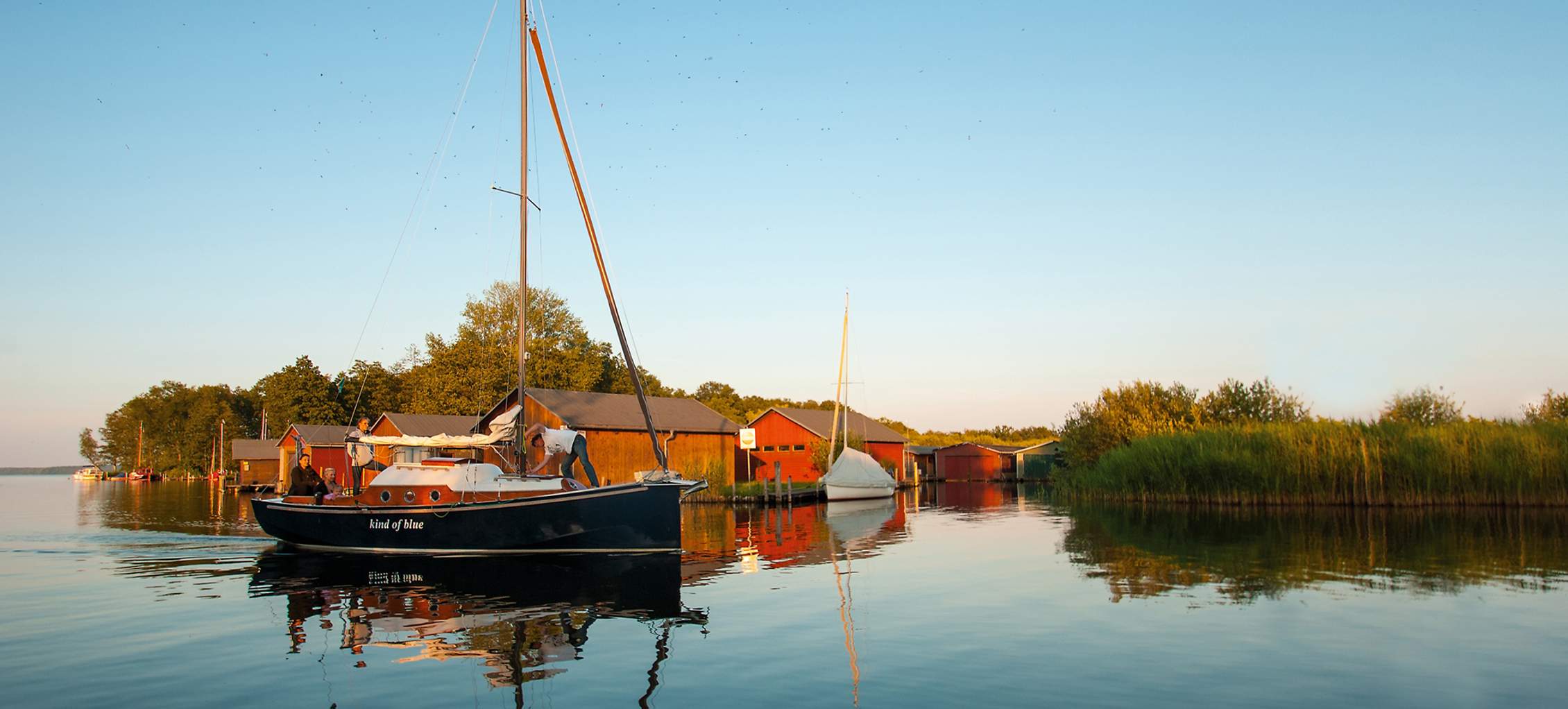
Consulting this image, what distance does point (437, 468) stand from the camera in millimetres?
22094

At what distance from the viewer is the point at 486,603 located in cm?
1541

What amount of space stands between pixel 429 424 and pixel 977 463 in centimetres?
4657

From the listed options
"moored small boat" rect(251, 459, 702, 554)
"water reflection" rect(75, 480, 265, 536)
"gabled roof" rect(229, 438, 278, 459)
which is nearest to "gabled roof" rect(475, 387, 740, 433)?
"water reflection" rect(75, 480, 265, 536)

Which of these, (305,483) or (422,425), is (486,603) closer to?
(305,483)

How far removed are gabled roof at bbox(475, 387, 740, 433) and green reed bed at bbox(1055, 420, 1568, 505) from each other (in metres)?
24.6

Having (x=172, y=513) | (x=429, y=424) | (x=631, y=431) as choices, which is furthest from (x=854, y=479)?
(x=172, y=513)

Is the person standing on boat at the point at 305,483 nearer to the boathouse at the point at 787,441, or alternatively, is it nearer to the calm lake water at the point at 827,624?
the calm lake water at the point at 827,624

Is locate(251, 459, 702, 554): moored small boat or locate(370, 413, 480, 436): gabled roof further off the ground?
locate(370, 413, 480, 436): gabled roof

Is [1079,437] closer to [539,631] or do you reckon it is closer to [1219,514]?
[1219,514]

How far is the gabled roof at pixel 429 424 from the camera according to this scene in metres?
62.3

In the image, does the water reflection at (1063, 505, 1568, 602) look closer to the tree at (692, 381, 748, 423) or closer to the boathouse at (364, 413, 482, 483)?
the boathouse at (364, 413, 482, 483)

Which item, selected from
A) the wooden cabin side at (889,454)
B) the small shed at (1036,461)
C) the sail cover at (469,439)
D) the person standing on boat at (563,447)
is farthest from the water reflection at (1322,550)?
the small shed at (1036,461)

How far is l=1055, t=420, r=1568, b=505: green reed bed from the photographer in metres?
31.6

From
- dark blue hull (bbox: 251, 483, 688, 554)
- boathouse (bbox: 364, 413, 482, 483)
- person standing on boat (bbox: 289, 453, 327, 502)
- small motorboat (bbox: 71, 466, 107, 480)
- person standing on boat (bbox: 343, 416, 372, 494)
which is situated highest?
boathouse (bbox: 364, 413, 482, 483)
